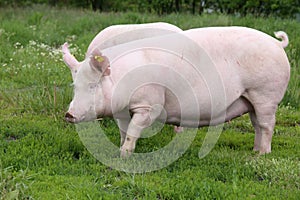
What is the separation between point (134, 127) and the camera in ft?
15.9

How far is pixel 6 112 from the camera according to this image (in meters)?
6.73

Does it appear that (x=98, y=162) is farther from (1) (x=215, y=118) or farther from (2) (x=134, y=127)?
(1) (x=215, y=118)

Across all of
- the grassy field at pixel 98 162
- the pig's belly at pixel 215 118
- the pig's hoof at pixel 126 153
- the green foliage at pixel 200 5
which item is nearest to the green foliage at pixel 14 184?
the grassy field at pixel 98 162

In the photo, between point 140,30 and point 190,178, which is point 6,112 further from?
point 190,178

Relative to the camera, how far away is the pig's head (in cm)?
459

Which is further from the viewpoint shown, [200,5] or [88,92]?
[200,5]

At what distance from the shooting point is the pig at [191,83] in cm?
470

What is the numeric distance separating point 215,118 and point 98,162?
1208 mm

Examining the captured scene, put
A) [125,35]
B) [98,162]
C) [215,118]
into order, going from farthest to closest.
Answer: [125,35], [215,118], [98,162]

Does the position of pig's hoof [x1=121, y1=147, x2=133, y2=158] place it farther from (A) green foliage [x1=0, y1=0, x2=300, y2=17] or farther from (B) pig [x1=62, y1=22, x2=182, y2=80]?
(A) green foliage [x1=0, y1=0, x2=300, y2=17]

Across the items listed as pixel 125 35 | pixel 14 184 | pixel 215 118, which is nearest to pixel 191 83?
pixel 215 118

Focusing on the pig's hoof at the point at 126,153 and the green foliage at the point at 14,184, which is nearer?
the green foliage at the point at 14,184

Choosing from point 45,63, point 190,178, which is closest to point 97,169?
point 190,178

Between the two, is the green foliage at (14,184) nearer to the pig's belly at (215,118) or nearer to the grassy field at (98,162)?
the grassy field at (98,162)
